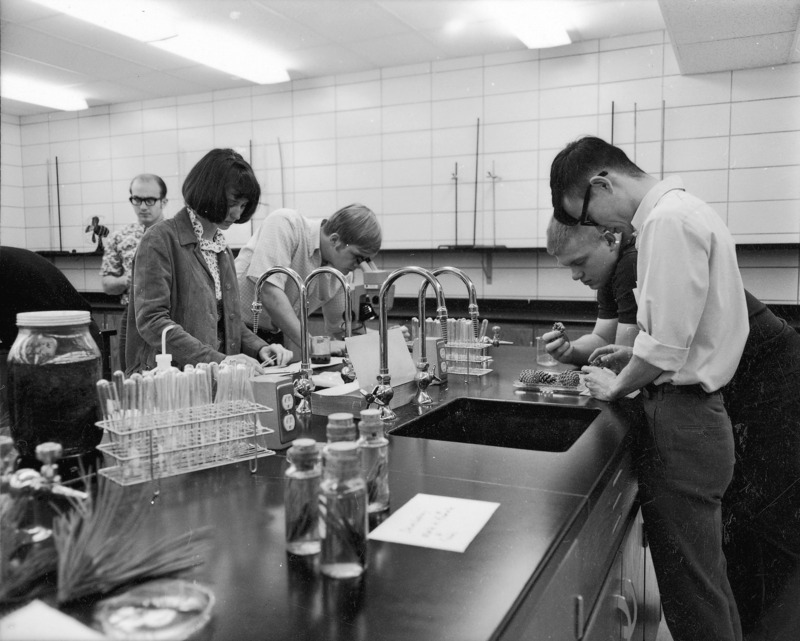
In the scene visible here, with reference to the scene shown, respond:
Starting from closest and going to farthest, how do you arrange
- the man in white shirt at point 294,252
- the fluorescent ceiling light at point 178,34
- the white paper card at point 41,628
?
the white paper card at point 41,628, the man in white shirt at point 294,252, the fluorescent ceiling light at point 178,34

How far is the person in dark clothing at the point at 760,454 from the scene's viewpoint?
211cm

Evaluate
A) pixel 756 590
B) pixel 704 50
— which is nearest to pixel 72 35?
pixel 704 50

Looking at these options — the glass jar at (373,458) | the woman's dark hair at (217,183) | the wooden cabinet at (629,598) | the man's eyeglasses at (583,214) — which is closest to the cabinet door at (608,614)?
the wooden cabinet at (629,598)

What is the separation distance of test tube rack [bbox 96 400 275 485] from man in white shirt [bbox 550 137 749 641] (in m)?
1.01

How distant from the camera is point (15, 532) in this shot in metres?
0.70

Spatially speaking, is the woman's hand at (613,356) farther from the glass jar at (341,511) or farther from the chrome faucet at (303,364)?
the glass jar at (341,511)

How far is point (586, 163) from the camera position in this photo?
1.91 meters

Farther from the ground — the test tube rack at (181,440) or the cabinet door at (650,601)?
the test tube rack at (181,440)

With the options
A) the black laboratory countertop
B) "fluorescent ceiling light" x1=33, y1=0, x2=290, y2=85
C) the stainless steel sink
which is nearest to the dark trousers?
the stainless steel sink

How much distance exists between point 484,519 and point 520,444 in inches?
42.7

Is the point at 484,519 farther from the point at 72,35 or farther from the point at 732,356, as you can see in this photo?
the point at 72,35

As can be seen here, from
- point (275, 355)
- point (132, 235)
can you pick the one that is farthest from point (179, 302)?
point (132, 235)

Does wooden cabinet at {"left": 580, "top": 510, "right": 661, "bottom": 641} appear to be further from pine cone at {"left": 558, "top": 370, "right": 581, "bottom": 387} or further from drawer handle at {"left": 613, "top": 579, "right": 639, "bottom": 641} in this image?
pine cone at {"left": 558, "top": 370, "right": 581, "bottom": 387}

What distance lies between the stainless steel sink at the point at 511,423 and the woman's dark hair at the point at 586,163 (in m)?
0.66
